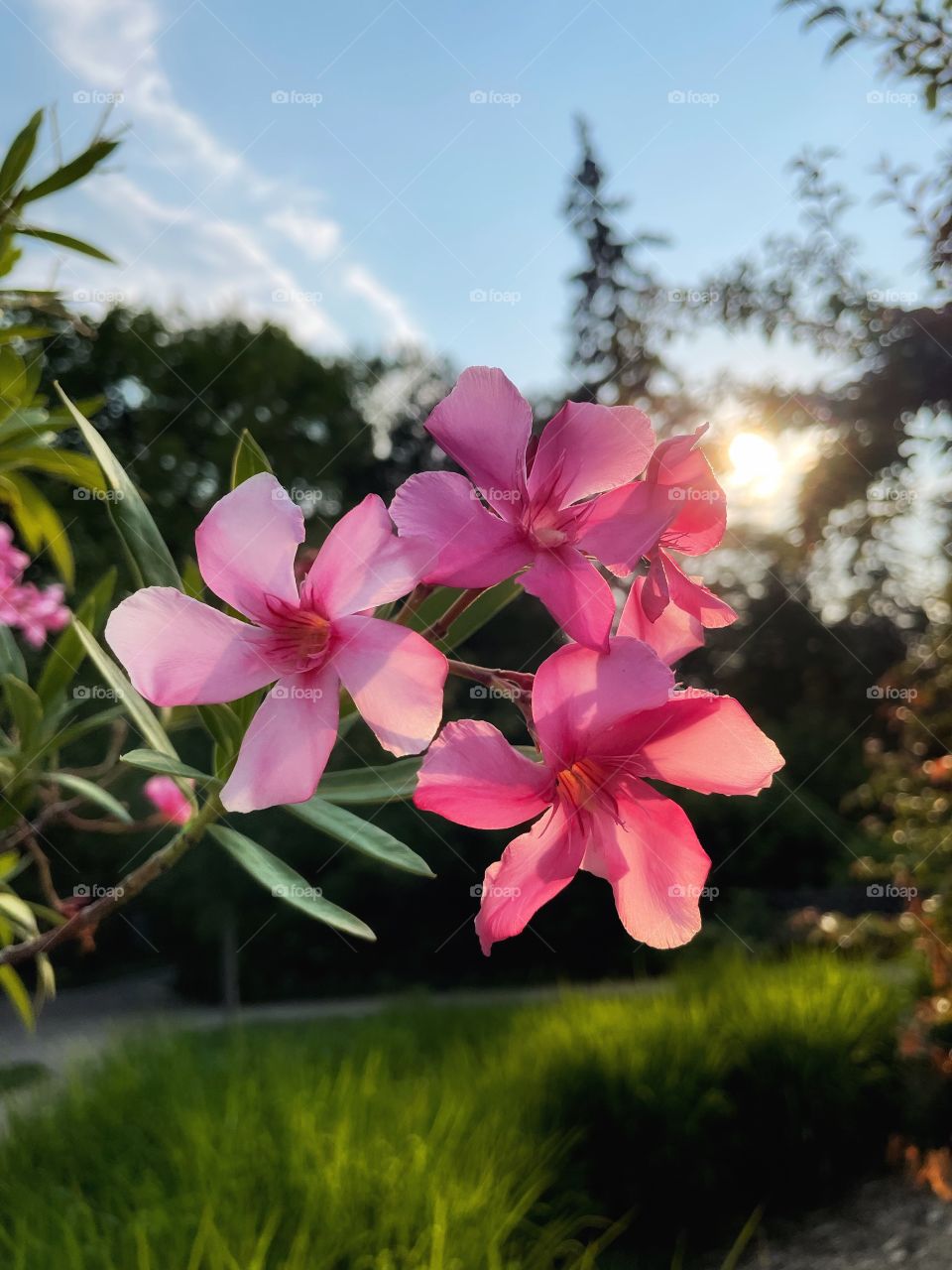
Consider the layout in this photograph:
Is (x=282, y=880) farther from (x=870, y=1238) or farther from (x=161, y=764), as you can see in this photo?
(x=870, y=1238)

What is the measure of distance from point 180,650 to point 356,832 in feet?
0.73

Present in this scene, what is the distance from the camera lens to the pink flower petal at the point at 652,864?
0.53 meters

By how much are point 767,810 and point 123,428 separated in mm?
7293

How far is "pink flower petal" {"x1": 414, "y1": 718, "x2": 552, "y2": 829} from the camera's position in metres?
0.49

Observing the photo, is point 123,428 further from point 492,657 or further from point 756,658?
point 756,658

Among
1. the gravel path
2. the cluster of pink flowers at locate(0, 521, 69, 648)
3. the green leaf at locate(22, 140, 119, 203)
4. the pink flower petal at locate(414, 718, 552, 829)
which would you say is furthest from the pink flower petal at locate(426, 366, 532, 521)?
the gravel path

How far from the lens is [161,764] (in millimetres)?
600

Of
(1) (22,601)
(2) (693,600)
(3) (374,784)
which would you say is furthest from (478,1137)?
(2) (693,600)

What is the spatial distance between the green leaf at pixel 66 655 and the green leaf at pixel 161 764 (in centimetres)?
59

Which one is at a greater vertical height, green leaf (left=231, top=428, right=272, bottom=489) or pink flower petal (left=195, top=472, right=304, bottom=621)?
green leaf (left=231, top=428, right=272, bottom=489)

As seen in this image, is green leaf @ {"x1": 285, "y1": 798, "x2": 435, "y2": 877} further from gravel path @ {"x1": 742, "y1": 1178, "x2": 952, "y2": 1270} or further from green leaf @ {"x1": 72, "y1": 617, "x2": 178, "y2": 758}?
gravel path @ {"x1": 742, "y1": 1178, "x2": 952, "y2": 1270}

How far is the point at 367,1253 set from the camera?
2.00 meters

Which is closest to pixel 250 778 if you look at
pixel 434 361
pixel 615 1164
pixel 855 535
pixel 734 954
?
pixel 615 1164

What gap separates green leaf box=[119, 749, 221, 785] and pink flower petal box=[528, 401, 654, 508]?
0.87ft
